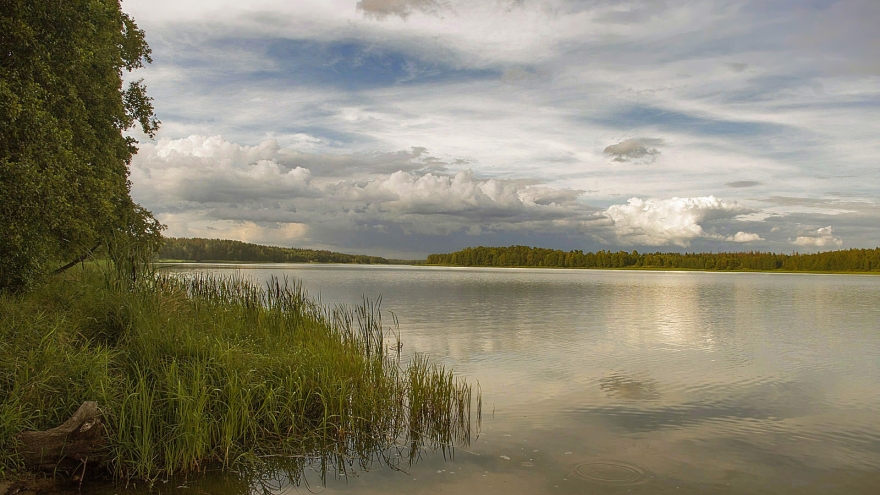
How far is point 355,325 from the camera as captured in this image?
890 inches

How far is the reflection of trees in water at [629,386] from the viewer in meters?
12.8

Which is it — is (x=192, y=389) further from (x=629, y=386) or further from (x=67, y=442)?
(x=629, y=386)

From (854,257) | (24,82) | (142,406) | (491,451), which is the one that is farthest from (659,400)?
(854,257)

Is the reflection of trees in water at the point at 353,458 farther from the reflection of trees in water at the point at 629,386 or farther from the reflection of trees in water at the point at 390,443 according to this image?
the reflection of trees in water at the point at 629,386

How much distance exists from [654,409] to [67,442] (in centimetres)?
1025

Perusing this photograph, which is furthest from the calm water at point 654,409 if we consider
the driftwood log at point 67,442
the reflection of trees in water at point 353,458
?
the driftwood log at point 67,442

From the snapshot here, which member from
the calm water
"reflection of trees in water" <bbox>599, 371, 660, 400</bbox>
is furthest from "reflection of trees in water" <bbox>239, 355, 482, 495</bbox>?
"reflection of trees in water" <bbox>599, 371, 660, 400</bbox>

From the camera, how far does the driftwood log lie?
6.57 meters

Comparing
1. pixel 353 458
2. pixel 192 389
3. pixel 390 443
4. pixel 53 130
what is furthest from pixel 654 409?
pixel 53 130

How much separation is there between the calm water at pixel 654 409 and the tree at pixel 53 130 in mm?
7911

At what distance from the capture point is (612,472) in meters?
8.16

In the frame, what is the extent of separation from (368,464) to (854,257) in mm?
186080

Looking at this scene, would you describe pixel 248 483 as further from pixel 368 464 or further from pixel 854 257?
pixel 854 257

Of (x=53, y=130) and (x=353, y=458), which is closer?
(x=353, y=458)
